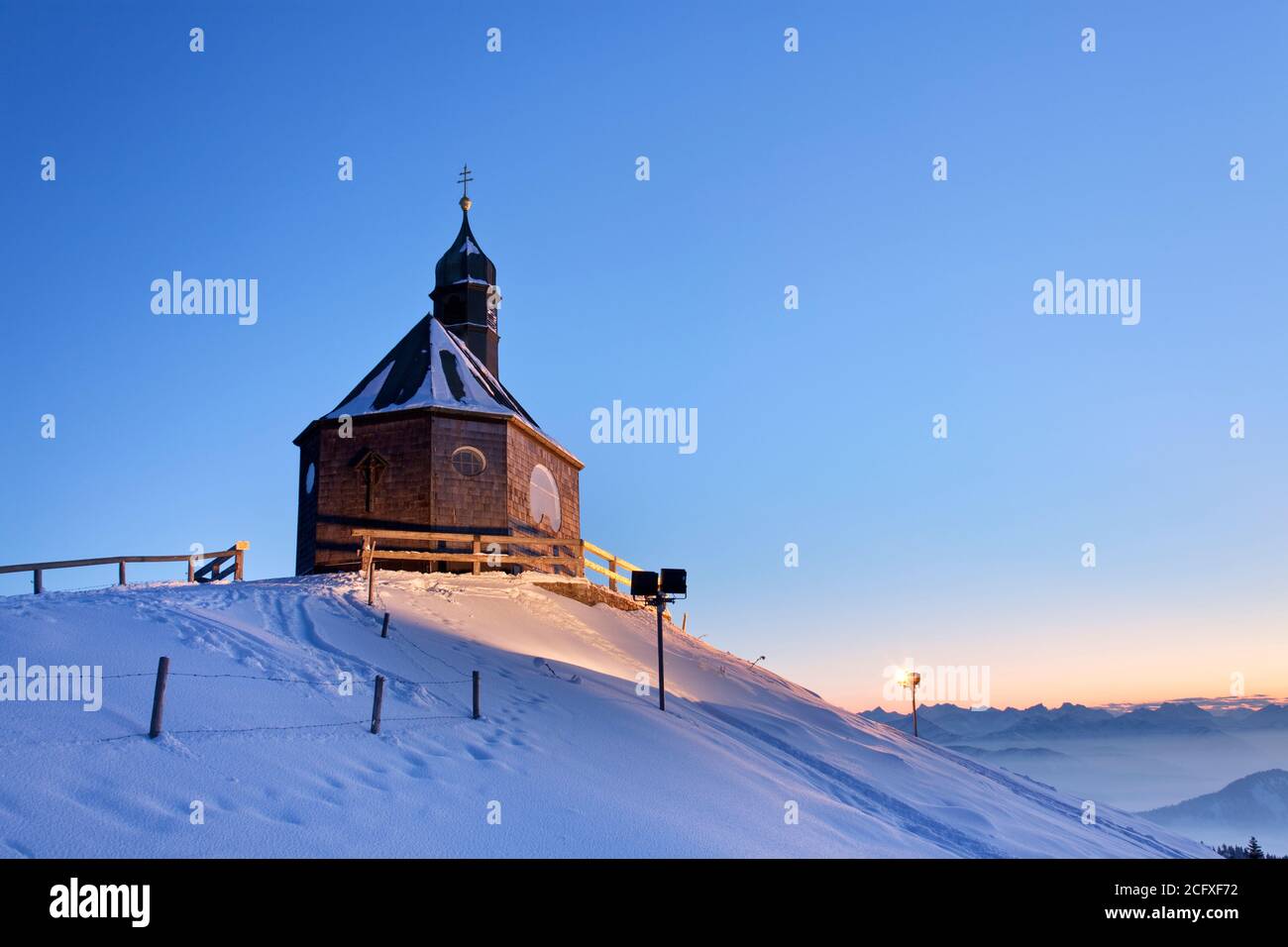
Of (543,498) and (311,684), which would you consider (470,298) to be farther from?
(311,684)

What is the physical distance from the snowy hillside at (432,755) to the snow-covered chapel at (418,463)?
432cm

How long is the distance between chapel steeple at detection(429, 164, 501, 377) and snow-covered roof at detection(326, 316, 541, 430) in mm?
2192

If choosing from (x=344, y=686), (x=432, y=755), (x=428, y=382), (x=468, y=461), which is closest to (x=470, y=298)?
(x=428, y=382)

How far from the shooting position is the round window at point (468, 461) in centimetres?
2860

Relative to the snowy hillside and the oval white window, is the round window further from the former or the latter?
the snowy hillside

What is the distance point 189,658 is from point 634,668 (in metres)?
10.8

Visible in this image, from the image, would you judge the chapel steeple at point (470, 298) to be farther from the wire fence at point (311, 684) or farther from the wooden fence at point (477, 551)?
the wire fence at point (311, 684)

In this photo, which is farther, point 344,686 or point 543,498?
point 543,498

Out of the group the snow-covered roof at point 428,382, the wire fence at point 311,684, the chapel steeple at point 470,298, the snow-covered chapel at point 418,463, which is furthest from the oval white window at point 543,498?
the wire fence at point 311,684

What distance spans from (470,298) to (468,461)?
987 centimetres

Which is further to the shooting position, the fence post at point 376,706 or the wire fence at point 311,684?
the fence post at point 376,706

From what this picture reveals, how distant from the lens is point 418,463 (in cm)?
2830
